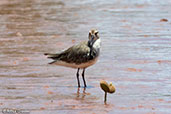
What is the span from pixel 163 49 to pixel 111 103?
458 cm

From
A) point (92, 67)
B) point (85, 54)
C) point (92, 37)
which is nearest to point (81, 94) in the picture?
point (85, 54)

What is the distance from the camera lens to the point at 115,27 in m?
16.4

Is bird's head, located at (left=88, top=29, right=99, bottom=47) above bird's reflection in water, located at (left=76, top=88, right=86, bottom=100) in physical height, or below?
above

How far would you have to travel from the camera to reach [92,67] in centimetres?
1166

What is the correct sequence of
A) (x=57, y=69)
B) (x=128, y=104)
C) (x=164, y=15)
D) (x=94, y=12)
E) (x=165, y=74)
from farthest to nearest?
(x=94, y=12) → (x=164, y=15) → (x=57, y=69) → (x=165, y=74) → (x=128, y=104)

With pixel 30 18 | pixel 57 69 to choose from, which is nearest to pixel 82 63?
pixel 57 69

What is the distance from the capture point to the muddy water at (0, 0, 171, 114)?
8930 millimetres

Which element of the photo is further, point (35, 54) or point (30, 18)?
point (30, 18)

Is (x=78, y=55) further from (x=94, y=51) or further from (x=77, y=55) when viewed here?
(x=94, y=51)

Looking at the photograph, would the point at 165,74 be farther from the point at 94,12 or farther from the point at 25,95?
the point at 94,12

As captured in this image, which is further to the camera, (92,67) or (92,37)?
(92,67)

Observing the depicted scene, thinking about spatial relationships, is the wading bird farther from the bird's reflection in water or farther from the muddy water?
the muddy water

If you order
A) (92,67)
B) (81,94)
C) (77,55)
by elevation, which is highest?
(77,55)

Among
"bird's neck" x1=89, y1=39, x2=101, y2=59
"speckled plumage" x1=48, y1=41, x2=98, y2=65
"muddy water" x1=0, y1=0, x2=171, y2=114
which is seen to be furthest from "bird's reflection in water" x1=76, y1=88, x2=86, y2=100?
"bird's neck" x1=89, y1=39, x2=101, y2=59
